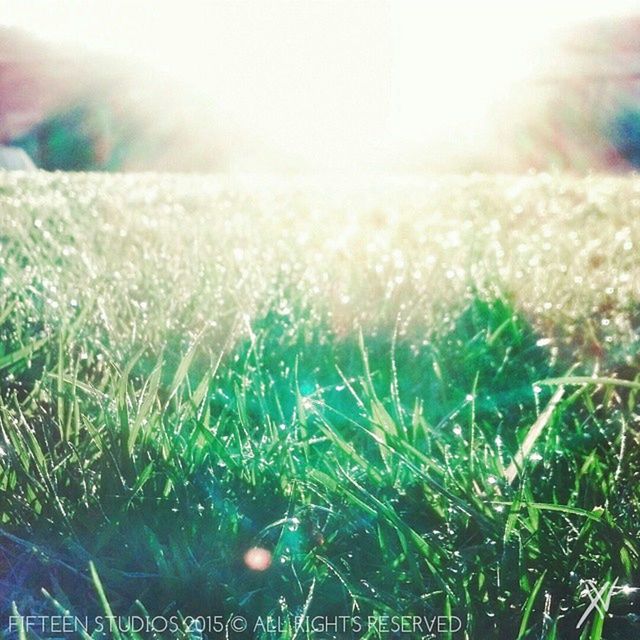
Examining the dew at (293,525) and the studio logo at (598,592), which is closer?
the studio logo at (598,592)

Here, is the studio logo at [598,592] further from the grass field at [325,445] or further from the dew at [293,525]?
the dew at [293,525]

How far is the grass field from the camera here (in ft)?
2.51

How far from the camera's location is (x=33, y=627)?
0.73m

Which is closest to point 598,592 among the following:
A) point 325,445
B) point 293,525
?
point 293,525

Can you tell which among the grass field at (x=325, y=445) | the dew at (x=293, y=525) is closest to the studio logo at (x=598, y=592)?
the grass field at (x=325, y=445)

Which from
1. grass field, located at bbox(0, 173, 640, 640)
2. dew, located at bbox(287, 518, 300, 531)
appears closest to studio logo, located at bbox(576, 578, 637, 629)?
grass field, located at bbox(0, 173, 640, 640)

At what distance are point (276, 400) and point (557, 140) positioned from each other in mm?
11309

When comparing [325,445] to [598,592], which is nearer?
[598,592]

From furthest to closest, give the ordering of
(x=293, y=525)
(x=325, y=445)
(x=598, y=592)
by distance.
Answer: (x=325, y=445) < (x=293, y=525) < (x=598, y=592)

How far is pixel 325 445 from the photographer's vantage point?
1052 millimetres

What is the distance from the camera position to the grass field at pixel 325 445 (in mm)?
766

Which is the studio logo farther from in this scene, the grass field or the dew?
the dew

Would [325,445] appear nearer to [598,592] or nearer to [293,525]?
[293,525]

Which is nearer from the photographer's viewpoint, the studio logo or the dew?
the studio logo
